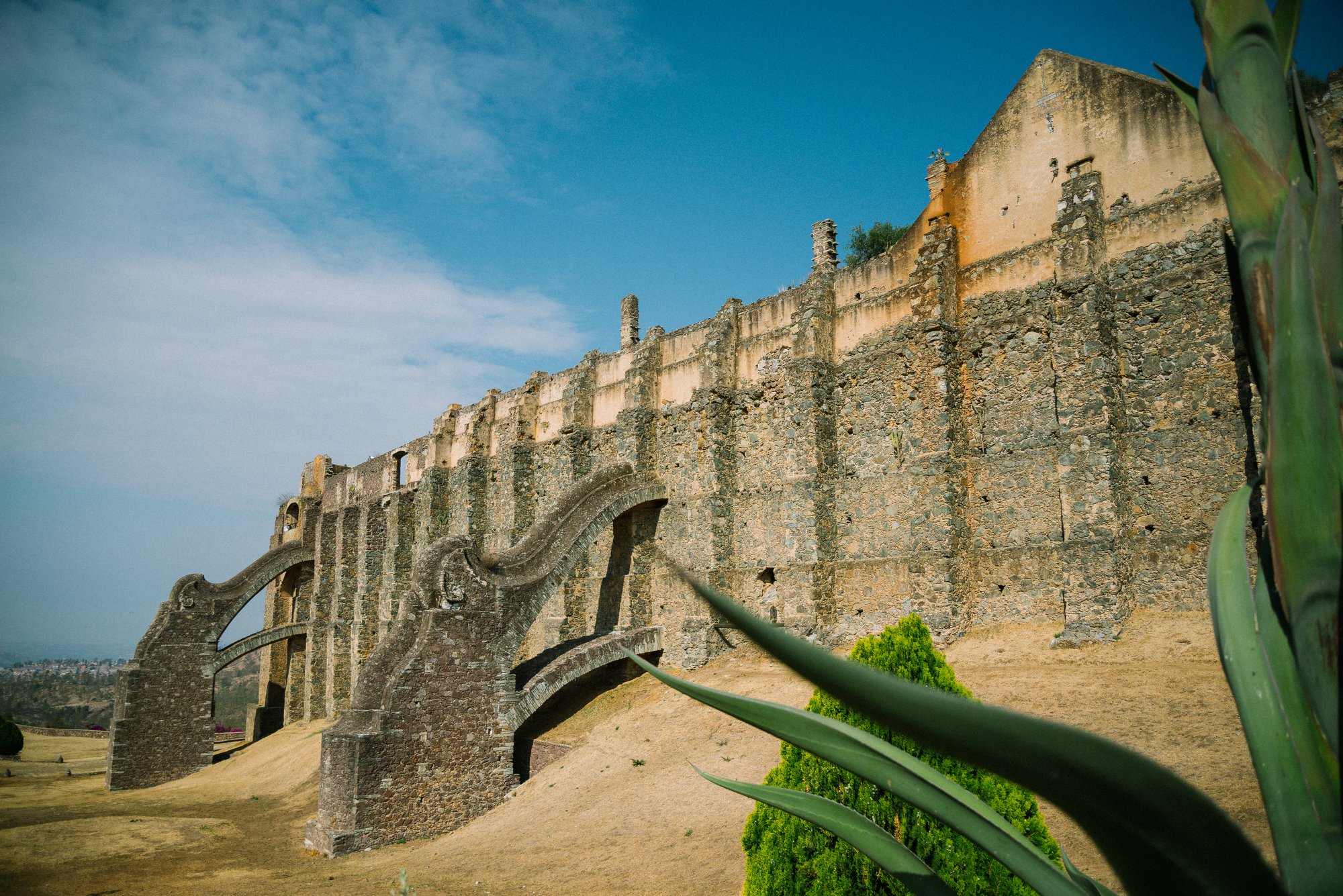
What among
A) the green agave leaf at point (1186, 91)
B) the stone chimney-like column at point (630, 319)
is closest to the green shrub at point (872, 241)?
the stone chimney-like column at point (630, 319)

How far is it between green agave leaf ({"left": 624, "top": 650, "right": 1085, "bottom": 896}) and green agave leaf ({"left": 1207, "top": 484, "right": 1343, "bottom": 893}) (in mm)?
394

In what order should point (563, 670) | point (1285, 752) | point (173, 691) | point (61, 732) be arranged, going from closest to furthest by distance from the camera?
point (1285, 752)
point (563, 670)
point (173, 691)
point (61, 732)

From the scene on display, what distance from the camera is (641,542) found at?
1816cm

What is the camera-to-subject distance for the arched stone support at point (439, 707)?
485 inches

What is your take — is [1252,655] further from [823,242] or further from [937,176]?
[823,242]

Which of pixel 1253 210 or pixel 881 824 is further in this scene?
pixel 881 824

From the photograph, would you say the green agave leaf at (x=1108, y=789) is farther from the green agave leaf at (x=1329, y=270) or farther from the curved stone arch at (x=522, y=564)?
the curved stone arch at (x=522, y=564)

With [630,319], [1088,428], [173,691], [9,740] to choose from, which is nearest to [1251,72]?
[1088,428]

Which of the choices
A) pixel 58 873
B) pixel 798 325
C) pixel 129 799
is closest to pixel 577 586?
pixel 798 325

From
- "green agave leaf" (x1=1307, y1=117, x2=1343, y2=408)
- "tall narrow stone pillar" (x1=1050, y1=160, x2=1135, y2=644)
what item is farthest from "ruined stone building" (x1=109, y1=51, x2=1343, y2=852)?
"green agave leaf" (x1=1307, y1=117, x2=1343, y2=408)

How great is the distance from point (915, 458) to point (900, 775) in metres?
12.9

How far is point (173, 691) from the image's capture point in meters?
22.5

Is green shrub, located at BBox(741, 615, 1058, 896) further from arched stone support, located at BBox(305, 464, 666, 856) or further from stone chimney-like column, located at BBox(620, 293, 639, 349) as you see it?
stone chimney-like column, located at BBox(620, 293, 639, 349)

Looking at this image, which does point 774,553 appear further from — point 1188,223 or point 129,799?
point 129,799
